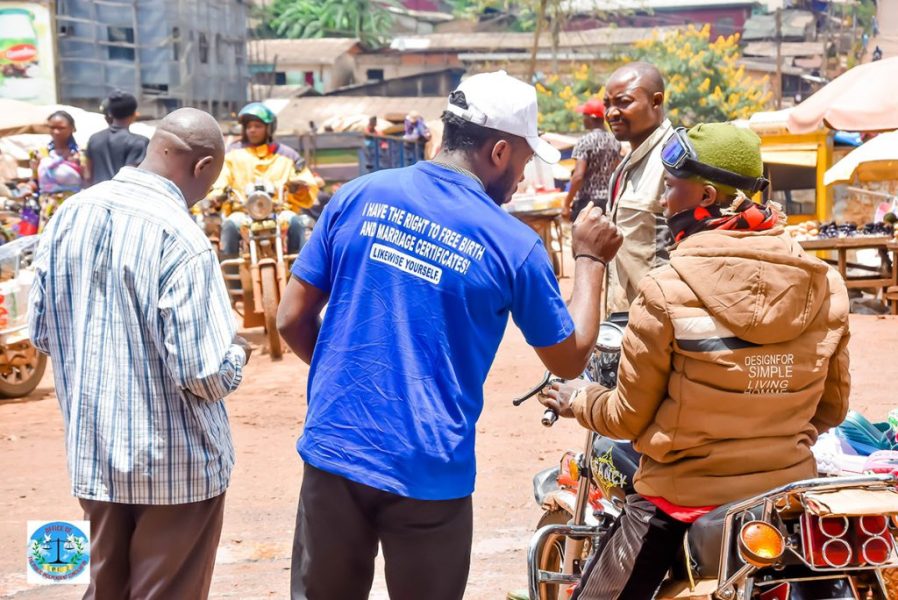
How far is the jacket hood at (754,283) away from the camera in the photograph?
112 inches

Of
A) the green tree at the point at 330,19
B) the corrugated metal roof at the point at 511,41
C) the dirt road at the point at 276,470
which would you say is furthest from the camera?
the green tree at the point at 330,19

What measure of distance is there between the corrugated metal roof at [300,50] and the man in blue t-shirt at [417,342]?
144 feet

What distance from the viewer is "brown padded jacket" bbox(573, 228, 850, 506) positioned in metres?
2.87

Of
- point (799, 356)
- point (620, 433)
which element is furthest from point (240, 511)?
point (799, 356)

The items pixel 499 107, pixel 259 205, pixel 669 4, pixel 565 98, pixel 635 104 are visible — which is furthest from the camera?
pixel 669 4

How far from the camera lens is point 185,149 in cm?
335

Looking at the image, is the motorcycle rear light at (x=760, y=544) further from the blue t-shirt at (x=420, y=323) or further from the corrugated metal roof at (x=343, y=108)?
the corrugated metal roof at (x=343, y=108)

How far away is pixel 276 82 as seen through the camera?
48.6m

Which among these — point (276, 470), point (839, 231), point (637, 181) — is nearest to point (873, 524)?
point (637, 181)

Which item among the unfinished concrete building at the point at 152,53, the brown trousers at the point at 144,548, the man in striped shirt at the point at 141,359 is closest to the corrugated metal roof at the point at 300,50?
the unfinished concrete building at the point at 152,53

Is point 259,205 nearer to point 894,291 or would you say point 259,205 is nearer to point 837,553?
point 894,291

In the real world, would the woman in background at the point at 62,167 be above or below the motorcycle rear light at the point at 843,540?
below

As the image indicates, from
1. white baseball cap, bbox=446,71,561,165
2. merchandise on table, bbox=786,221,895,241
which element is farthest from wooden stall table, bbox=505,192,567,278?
white baseball cap, bbox=446,71,561,165

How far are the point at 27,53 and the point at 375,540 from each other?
30172mm
